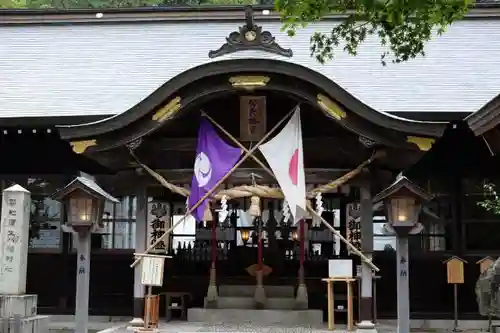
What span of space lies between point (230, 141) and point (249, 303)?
3.36 metres

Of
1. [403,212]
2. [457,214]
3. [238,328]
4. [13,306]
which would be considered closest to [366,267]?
[403,212]

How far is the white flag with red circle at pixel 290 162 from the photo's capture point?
10.4 m

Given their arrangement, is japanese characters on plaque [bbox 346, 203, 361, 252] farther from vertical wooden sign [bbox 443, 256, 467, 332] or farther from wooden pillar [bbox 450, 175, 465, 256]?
wooden pillar [bbox 450, 175, 465, 256]

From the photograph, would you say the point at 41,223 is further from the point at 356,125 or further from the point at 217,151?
the point at 356,125

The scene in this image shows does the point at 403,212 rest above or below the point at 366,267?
above

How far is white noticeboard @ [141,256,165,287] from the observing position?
34.3ft

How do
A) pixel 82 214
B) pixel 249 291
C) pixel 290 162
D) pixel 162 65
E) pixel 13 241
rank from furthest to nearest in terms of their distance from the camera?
1. pixel 162 65
2. pixel 249 291
3. pixel 13 241
4. pixel 290 162
5. pixel 82 214

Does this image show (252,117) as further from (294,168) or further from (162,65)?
(162,65)

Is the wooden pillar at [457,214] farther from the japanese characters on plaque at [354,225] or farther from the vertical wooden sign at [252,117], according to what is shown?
the vertical wooden sign at [252,117]

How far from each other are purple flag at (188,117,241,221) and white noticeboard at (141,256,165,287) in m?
0.99

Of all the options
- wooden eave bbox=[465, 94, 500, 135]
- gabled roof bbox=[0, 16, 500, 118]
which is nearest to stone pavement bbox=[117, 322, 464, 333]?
gabled roof bbox=[0, 16, 500, 118]

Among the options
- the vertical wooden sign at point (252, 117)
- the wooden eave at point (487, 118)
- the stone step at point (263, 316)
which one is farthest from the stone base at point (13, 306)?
the wooden eave at point (487, 118)

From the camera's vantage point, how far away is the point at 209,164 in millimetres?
10820

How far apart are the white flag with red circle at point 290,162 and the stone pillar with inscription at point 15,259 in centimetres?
412
